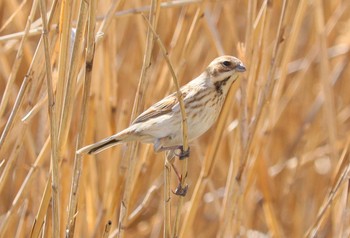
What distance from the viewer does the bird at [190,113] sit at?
6.75 ft

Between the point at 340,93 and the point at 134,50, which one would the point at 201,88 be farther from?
the point at 340,93

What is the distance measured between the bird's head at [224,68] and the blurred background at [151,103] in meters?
0.10

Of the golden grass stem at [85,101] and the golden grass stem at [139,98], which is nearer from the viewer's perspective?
the golden grass stem at [85,101]

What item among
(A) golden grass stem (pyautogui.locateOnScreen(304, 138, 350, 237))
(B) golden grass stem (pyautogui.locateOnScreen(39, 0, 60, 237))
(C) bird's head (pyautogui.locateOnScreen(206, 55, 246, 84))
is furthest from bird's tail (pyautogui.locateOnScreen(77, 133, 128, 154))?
(A) golden grass stem (pyautogui.locateOnScreen(304, 138, 350, 237))

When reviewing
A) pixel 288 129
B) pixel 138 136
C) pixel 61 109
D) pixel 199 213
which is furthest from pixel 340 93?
pixel 61 109

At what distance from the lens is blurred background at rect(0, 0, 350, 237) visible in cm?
186

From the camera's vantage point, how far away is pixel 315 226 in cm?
215

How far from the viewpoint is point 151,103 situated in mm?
2707

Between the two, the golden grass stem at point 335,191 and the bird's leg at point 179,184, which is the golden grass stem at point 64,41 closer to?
the bird's leg at point 179,184

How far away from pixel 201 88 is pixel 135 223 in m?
1.58

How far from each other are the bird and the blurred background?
8cm

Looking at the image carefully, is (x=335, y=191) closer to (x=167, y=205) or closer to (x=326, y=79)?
(x=167, y=205)

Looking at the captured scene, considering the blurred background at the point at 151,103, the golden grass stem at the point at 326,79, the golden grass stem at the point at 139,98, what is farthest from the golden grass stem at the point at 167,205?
the golden grass stem at the point at 326,79

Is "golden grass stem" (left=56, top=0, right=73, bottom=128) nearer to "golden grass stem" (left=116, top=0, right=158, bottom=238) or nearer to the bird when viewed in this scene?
"golden grass stem" (left=116, top=0, right=158, bottom=238)
